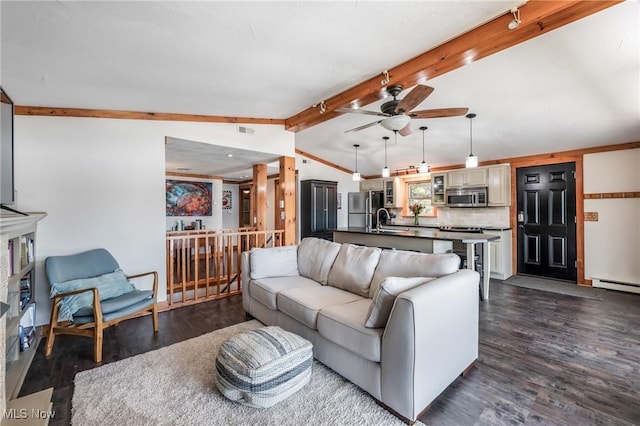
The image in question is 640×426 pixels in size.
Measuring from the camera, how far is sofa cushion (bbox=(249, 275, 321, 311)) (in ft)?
9.35

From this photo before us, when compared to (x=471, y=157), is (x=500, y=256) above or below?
below

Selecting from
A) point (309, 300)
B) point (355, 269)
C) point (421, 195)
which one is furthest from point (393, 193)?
point (309, 300)

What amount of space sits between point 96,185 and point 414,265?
3.57m

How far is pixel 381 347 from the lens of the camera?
1.79m

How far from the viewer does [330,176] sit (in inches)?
292

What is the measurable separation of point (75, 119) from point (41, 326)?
2.24 meters

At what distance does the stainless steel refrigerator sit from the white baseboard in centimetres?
422

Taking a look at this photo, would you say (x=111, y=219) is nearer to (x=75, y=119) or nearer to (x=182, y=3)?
(x=75, y=119)

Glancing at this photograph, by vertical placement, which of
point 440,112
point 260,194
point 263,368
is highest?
point 440,112

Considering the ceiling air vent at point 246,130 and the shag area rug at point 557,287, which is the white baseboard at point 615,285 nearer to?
the shag area rug at point 557,287

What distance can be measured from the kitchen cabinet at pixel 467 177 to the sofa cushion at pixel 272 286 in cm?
427

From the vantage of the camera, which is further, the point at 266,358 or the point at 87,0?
the point at 266,358

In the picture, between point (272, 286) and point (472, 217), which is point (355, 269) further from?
point (472, 217)

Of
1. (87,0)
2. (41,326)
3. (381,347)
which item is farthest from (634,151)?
(41,326)
